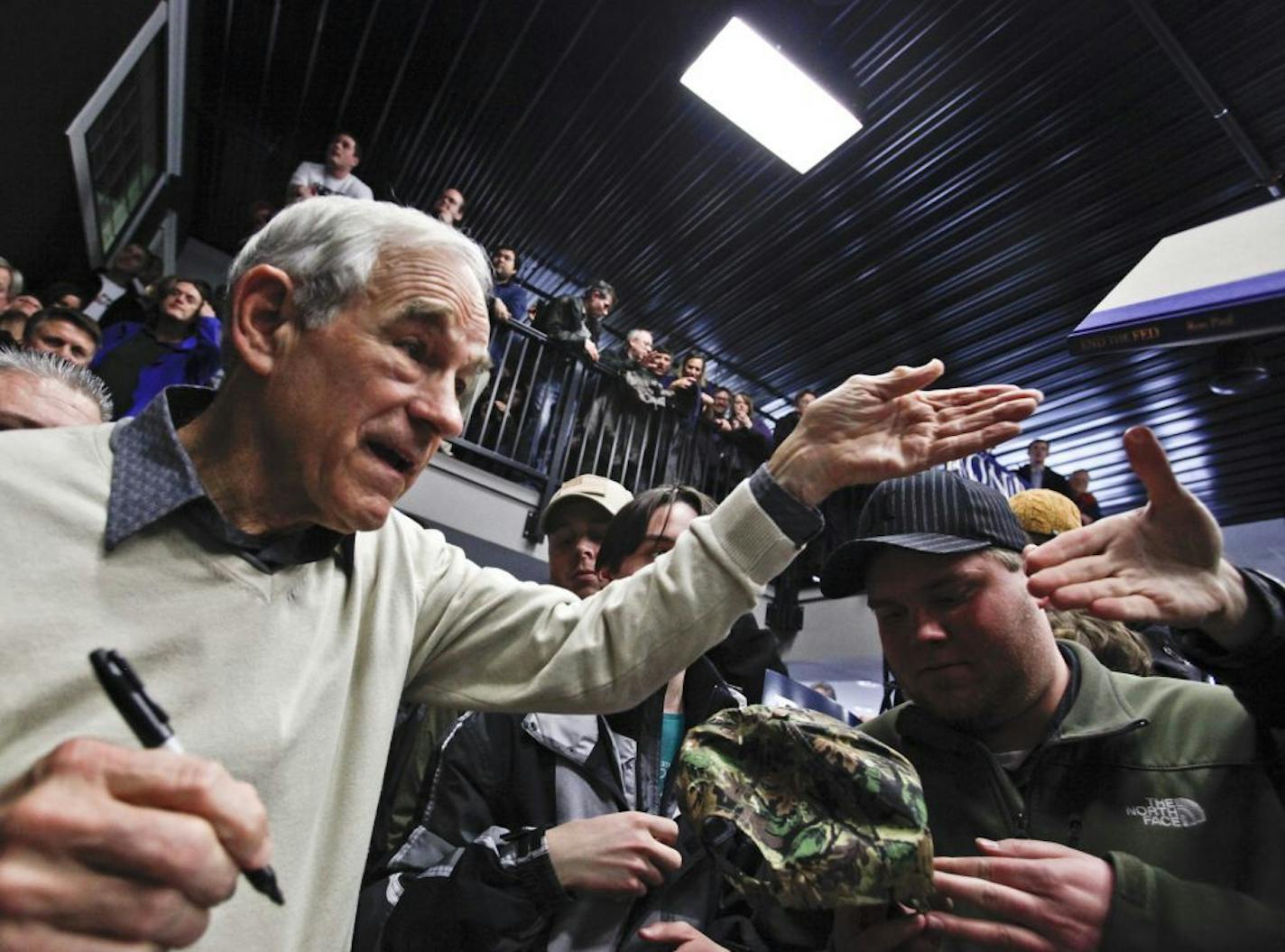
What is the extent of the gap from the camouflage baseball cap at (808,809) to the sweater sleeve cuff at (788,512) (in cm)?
28

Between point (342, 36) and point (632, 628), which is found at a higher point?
point (342, 36)

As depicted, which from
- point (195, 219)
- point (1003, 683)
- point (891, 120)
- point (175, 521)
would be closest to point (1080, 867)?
point (1003, 683)

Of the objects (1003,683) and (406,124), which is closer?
(1003,683)

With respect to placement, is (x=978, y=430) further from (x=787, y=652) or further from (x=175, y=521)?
(x=787, y=652)

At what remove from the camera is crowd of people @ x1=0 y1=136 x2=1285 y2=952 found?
0.85 metres

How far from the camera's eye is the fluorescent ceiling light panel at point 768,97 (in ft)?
15.6

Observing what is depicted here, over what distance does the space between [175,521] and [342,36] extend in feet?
20.1

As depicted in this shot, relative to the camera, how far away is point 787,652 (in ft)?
23.0

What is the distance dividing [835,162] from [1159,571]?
5480 millimetres

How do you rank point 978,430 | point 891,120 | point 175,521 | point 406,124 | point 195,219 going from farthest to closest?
point 195,219 < point 406,124 < point 891,120 < point 978,430 < point 175,521

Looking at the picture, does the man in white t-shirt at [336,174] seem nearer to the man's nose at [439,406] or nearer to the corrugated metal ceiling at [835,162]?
the corrugated metal ceiling at [835,162]

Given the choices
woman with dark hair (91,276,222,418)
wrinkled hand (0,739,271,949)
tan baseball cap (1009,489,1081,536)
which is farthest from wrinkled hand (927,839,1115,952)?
woman with dark hair (91,276,222,418)

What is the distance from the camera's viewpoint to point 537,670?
46.4 inches

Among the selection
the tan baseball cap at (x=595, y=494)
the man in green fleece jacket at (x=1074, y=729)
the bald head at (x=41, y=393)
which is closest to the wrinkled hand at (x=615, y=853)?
the man in green fleece jacket at (x=1074, y=729)
